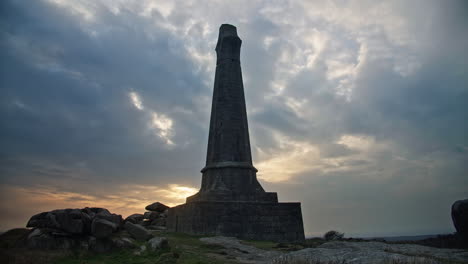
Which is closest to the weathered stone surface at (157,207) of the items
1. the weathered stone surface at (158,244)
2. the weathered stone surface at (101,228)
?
the weathered stone surface at (101,228)

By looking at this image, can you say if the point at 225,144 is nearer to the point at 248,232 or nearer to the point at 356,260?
the point at 248,232

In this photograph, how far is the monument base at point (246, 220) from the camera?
17.1 m

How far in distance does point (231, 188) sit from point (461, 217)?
41.1ft

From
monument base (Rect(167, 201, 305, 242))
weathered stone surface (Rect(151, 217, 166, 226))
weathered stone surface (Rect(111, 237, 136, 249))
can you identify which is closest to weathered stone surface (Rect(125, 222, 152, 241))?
weathered stone surface (Rect(111, 237, 136, 249))

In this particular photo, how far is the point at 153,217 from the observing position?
26.4m

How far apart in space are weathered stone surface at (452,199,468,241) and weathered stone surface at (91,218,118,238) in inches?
655

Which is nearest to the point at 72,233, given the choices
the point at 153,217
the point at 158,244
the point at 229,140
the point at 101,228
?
the point at 101,228

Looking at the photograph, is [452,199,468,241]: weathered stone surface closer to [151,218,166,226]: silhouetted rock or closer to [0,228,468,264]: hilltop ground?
[0,228,468,264]: hilltop ground

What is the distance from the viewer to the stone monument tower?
1738 cm

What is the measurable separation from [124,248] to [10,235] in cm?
519

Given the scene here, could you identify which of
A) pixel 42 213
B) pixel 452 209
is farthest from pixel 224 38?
pixel 452 209

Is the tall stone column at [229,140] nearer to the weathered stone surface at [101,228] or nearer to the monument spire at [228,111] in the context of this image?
the monument spire at [228,111]

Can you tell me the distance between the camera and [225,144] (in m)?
20.6

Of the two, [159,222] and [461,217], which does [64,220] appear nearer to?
[159,222]
